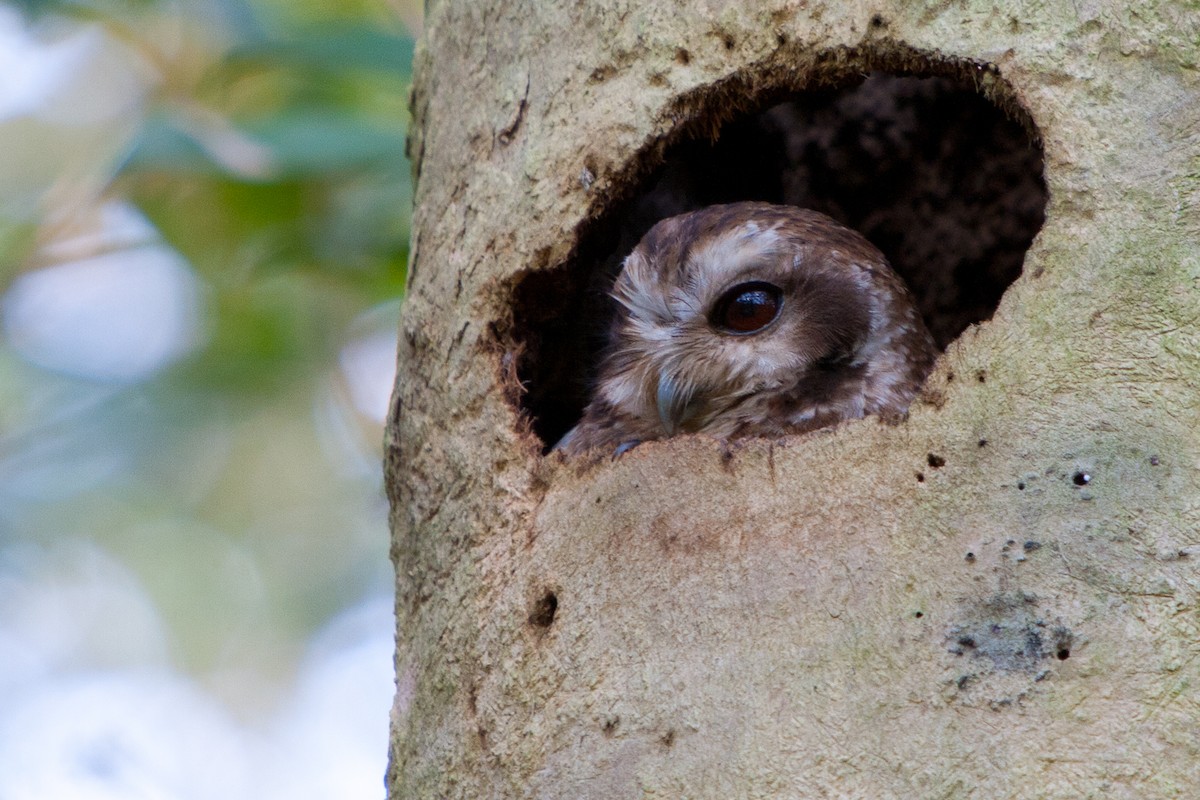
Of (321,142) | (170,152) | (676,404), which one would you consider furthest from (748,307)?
(170,152)

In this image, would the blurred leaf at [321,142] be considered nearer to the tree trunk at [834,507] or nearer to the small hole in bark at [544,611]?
Answer: the tree trunk at [834,507]

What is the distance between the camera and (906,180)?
3.96 metres

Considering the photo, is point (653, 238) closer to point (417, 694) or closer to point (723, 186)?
point (723, 186)

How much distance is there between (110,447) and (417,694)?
11.9 ft

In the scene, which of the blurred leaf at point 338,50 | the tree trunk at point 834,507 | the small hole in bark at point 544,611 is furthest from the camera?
the blurred leaf at point 338,50

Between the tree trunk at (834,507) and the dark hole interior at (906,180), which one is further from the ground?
the dark hole interior at (906,180)

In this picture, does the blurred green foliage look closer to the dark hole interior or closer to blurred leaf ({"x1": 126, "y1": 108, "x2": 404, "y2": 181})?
blurred leaf ({"x1": 126, "y1": 108, "x2": 404, "y2": 181})

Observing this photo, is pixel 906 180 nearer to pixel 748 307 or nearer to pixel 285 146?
pixel 748 307

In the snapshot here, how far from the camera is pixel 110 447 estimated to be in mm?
5668

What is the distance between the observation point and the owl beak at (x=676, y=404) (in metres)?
3.06

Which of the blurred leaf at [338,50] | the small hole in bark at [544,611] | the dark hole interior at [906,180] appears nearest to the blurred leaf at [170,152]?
the blurred leaf at [338,50]

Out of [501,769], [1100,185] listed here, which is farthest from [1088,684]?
[501,769]

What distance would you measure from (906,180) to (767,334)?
1.18 metres

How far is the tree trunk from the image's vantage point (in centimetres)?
181
